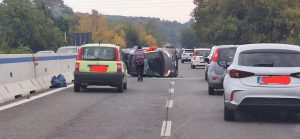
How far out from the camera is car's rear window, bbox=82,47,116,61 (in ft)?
69.5

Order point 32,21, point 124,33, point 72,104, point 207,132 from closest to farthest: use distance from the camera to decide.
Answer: point 207,132, point 72,104, point 32,21, point 124,33

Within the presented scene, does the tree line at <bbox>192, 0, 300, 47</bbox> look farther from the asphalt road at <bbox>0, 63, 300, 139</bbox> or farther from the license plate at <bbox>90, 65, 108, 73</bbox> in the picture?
the asphalt road at <bbox>0, 63, 300, 139</bbox>

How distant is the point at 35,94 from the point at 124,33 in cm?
14524

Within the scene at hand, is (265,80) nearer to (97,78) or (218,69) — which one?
(218,69)

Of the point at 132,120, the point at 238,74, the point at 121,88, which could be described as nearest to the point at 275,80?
the point at 238,74

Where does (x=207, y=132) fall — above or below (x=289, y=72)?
below

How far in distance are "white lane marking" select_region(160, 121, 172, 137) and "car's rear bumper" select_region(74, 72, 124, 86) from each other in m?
8.22

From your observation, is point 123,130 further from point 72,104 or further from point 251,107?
point 72,104

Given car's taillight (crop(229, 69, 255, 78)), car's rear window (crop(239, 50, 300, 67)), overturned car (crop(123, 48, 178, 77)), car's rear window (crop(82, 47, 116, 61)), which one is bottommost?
overturned car (crop(123, 48, 178, 77))

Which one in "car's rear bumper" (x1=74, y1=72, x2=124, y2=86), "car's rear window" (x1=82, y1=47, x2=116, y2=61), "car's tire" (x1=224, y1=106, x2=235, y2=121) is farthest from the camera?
"car's rear window" (x1=82, y1=47, x2=116, y2=61)

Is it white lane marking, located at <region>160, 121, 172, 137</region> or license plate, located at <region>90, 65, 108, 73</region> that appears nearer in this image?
white lane marking, located at <region>160, 121, 172, 137</region>

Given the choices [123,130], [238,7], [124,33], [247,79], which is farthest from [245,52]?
[124,33]

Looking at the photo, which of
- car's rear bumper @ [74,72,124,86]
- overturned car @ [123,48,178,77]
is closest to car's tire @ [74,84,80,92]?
car's rear bumper @ [74,72,124,86]

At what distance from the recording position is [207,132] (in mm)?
11547
